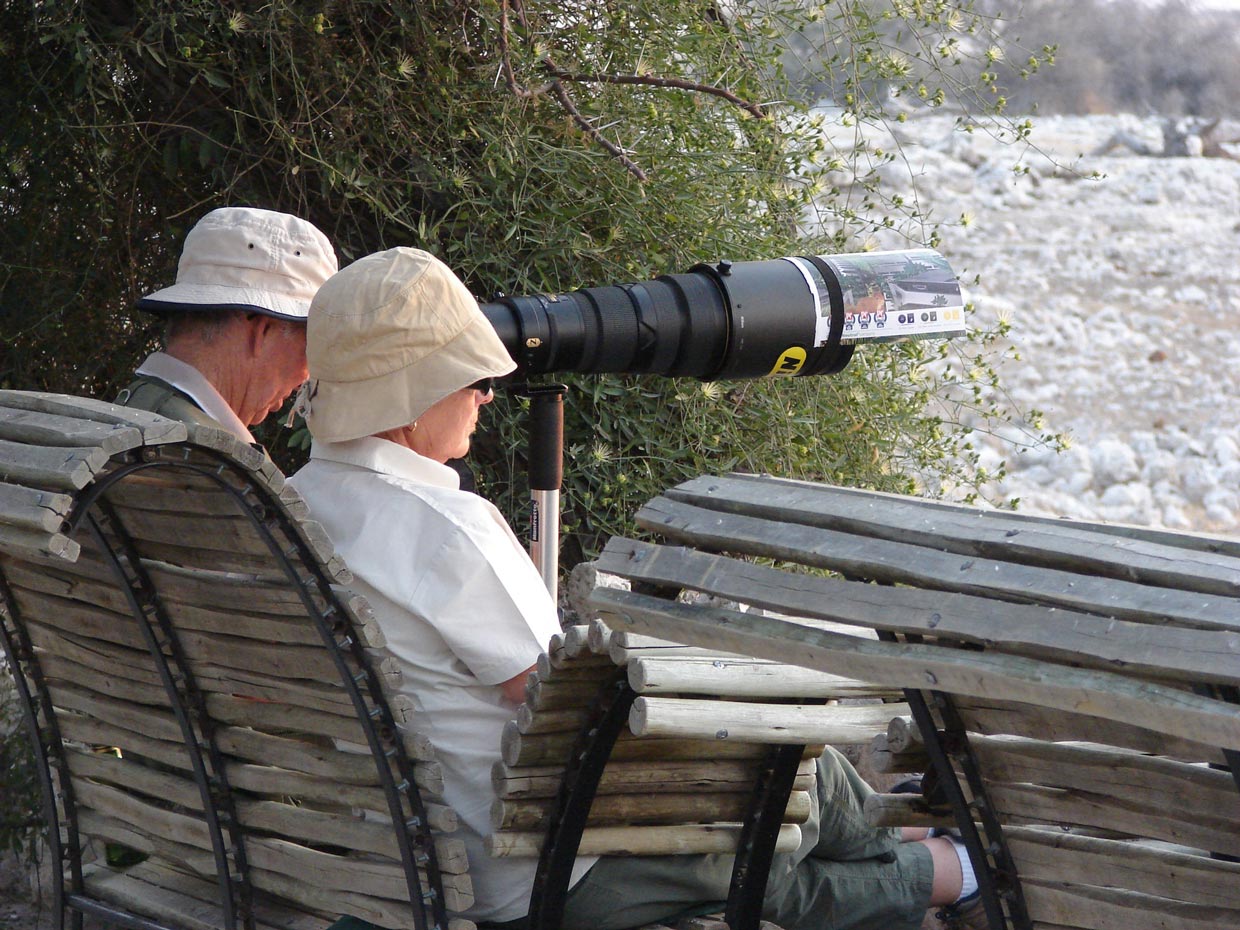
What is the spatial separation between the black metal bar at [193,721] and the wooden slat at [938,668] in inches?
22.6

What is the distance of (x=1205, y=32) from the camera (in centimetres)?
1018

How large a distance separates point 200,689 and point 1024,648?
3.28ft

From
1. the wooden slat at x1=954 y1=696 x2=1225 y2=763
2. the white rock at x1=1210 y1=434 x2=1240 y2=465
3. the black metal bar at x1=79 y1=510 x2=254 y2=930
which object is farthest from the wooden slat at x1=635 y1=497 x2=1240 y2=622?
the white rock at x1=1210 y1=434 x2=1240 y2=465

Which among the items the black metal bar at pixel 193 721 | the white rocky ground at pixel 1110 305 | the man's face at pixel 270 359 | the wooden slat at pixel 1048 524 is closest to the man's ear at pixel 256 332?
the man's face at pixel 270 359

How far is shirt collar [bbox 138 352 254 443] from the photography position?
7.54 feet

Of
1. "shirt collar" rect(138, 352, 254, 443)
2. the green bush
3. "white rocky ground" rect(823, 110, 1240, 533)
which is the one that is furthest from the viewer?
"white rocky ground" rect(823, 110, 1240, 533)

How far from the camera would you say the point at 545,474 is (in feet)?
7.63

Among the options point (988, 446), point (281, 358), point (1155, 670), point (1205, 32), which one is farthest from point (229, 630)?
point (1205, 32)

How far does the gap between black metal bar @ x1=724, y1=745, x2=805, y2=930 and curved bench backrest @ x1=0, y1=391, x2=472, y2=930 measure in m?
0.42

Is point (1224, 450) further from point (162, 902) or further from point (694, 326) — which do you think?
point (162, 902)

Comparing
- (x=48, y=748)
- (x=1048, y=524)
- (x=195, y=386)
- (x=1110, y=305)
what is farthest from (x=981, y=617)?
(x=1110, y=305)

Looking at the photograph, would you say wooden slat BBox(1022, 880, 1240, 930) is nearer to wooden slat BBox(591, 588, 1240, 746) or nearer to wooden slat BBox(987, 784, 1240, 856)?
wooden slat BBox(987, 784, 1240, 856)

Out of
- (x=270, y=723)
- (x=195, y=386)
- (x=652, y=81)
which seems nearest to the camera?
(x=270, y=723)

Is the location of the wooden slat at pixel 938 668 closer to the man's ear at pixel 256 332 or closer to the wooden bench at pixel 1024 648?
the wooden bench at pixel 1024 648
